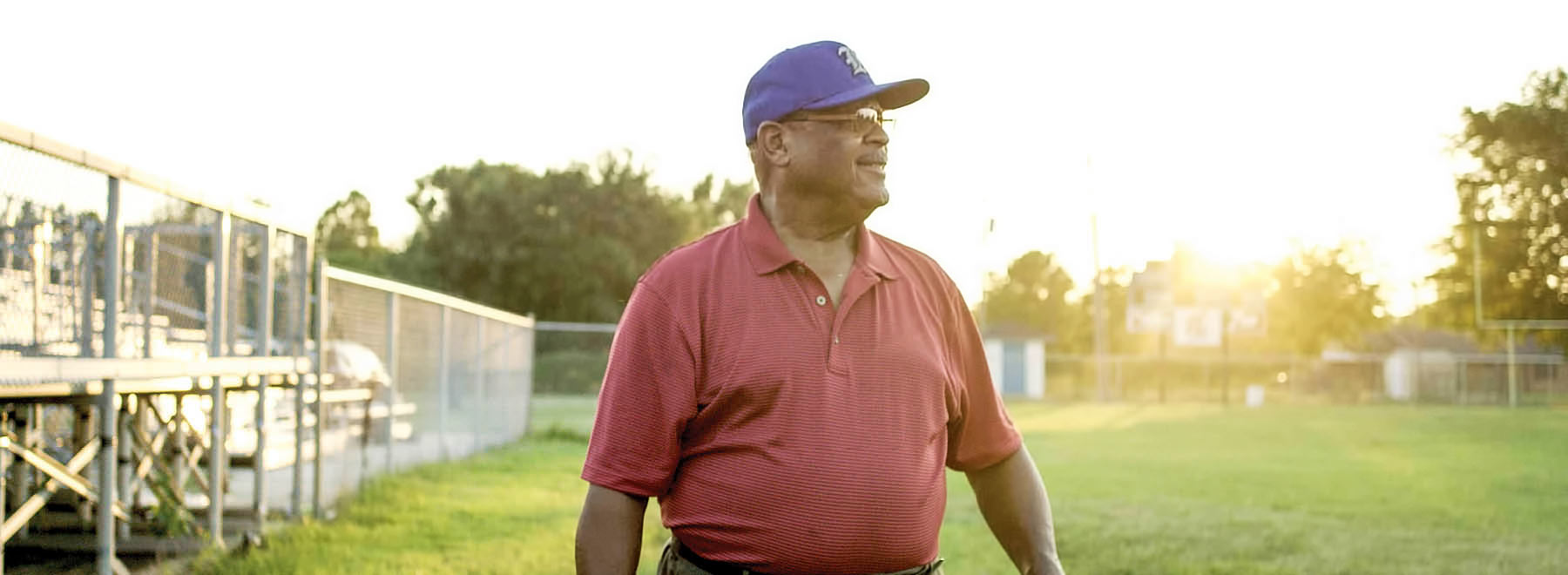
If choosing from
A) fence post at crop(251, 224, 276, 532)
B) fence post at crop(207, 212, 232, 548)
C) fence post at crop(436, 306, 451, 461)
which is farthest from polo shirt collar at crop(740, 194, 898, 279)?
fence post at crop(436, 306, 451, 461)

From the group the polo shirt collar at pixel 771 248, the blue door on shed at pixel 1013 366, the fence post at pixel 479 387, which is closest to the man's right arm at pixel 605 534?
the polo shirt collar at pixel 771 248

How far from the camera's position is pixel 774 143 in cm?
274

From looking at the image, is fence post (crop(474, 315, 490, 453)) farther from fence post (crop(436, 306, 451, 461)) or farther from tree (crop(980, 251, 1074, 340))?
tree (crop(980, 251, 1074, 340))

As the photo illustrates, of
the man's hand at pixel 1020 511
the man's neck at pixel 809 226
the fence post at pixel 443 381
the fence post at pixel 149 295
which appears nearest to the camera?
the man's neck at pixel 809 226

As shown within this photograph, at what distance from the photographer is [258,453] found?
29.2ft

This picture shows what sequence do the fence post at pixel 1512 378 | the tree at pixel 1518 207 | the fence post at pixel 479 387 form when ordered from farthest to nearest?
the fence post at pixel 1512 378
the tree at pixel 1518 207
the fence post at pixel 479 387

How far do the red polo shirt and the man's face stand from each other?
0.46ft

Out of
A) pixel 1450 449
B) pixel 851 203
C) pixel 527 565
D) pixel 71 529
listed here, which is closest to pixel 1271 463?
pixel 1450 449

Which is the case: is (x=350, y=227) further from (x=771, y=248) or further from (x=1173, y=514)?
(x=771, y=248)

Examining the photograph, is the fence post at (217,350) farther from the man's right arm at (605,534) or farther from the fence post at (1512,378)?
the fence post at (1512,378)

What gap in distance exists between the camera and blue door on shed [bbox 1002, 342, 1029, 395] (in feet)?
207

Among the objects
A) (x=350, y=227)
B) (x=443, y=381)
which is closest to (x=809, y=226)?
(x=443, y=381)

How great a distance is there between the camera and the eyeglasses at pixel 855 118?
2.68m

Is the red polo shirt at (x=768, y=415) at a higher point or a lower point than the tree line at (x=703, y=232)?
lower
